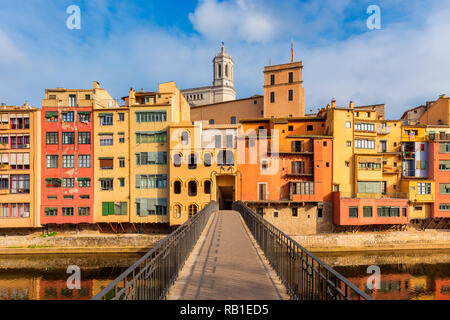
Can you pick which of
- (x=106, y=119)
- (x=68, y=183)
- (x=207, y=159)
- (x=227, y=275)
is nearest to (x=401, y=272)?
(x=207, y=159)

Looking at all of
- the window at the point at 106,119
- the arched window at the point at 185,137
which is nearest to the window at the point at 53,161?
the window at the point at 106,119

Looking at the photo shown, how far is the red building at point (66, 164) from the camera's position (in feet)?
110

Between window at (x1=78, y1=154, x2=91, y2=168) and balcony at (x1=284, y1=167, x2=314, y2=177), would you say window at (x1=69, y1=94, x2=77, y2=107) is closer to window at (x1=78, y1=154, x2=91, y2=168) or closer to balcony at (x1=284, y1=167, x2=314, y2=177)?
window at (x1=78, y1=154, x2=91, y2=168)

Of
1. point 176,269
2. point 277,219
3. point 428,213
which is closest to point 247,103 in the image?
point 277,219

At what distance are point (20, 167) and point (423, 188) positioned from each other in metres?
→ 52.7

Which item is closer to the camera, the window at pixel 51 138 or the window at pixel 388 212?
the window at pixel 51 138

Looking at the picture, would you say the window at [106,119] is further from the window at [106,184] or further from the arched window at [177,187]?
the arched window at [177,187]

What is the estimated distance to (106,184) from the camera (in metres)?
34.1

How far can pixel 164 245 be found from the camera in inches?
242

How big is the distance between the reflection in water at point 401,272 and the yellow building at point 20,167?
119 feet

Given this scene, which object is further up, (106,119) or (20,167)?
(106,119)

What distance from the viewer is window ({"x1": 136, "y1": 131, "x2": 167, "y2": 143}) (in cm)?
3409

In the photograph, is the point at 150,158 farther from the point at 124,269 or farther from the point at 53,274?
the point at 53,274
